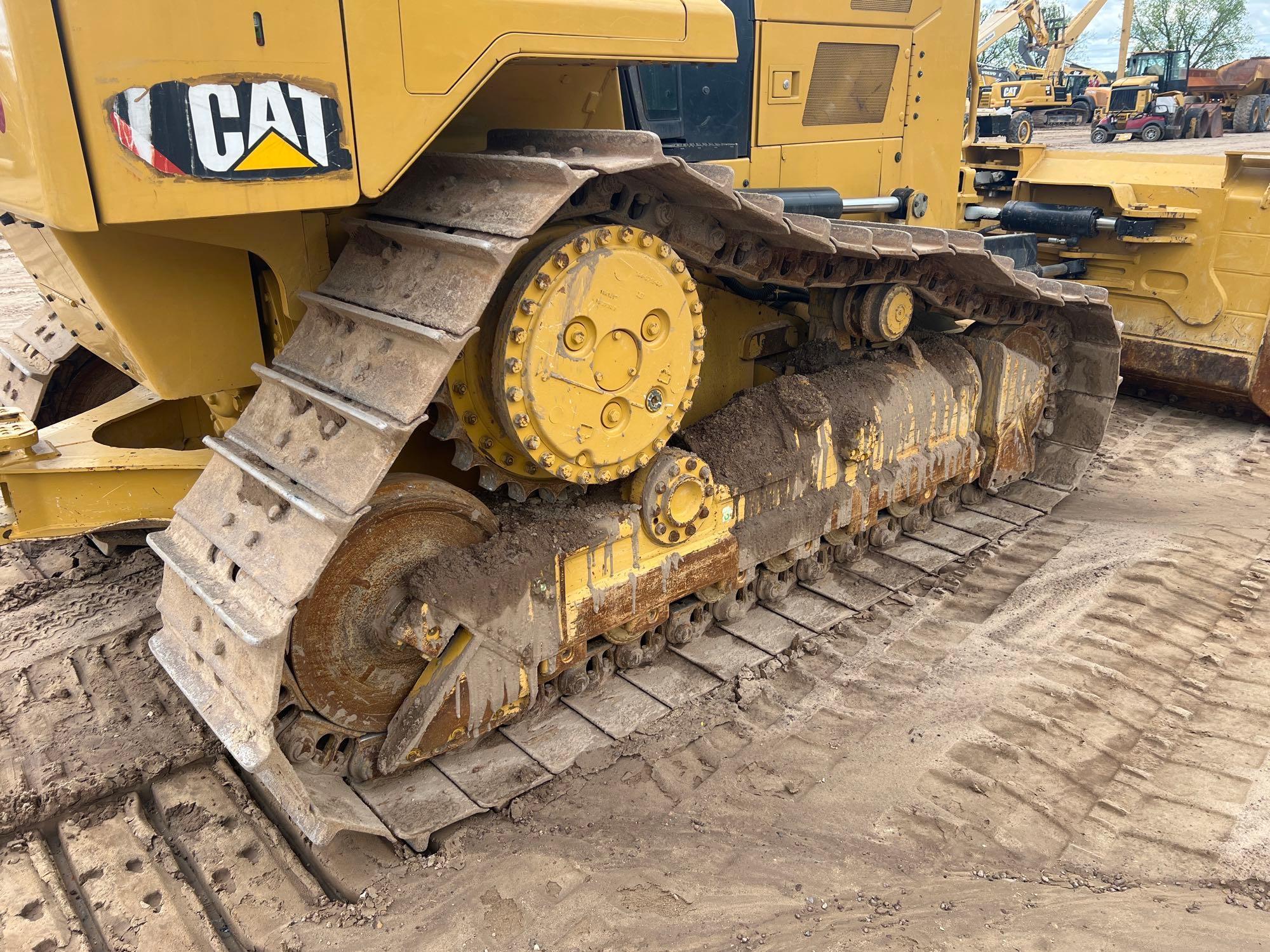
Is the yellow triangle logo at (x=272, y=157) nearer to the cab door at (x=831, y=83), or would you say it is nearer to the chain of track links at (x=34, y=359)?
the cab door at (x=831, y=83)

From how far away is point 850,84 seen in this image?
14.6 ft

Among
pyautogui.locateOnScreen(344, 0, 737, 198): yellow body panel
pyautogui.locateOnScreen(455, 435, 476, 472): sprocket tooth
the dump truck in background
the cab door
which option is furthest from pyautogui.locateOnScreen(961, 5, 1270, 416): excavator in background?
the dump truck in background

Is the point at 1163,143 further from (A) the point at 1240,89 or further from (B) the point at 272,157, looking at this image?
(B) the point at 272,157

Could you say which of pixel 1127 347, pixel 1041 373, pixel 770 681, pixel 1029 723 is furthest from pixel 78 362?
pixel 1127 347

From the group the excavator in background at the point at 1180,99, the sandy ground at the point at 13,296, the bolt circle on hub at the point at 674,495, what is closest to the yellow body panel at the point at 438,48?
the bolt circle on hub at the point at 674,495

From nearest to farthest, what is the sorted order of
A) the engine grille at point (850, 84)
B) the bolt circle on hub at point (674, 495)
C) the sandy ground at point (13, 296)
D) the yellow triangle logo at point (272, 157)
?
the yellow triangle logo at point (272, 157)
the bolt circle on hub at point (674, 495)
the engine grille at point (850, 84)
the sandy ground at point (13, 296)

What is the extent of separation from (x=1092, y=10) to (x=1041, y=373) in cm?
2750

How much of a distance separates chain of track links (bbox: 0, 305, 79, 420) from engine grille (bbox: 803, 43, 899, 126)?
11.5 feet

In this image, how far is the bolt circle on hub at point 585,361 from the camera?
273 cm

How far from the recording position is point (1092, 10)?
89.6 feet

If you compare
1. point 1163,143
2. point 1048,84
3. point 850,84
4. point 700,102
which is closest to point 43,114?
point 700,102

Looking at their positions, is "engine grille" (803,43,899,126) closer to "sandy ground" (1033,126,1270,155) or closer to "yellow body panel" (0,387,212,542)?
"yellow body panel" (0,387,212,542)

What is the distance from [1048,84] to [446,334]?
97.7ft

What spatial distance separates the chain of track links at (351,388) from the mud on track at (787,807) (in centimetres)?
→ 40
